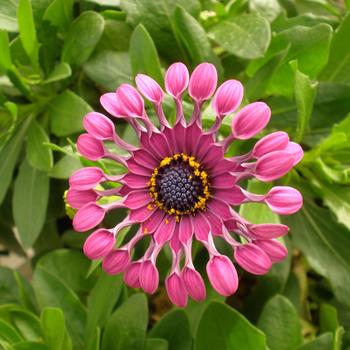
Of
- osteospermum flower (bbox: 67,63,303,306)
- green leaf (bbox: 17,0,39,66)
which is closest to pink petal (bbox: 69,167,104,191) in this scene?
osteospermum flower (bbox: 67,63,303,306)

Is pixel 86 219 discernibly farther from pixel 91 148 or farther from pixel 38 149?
pixel 38 149

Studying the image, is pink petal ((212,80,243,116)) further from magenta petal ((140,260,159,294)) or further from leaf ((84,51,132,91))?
leaf ((84,51,132,91))

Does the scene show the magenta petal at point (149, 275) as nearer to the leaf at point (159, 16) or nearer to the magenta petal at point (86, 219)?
the magenta petal at point (86, 219)

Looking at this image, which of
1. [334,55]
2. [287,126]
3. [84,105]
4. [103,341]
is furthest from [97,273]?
[334,55]

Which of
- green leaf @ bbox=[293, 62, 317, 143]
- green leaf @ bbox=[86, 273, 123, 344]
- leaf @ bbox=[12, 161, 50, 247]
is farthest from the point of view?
leaf @ bbox=[12, 161, 50, 247]

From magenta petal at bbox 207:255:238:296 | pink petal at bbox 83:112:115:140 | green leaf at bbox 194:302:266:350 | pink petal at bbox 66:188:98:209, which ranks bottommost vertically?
green leaf at bbox 194:302:266:350

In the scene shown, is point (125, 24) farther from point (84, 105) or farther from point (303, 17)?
Answer: point (303, 17)

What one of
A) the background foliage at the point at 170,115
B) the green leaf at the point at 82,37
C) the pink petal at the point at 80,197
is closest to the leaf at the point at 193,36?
the background foliage at the point at 170,115
